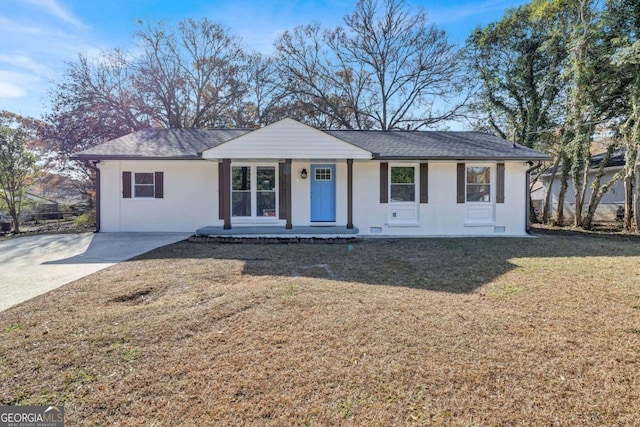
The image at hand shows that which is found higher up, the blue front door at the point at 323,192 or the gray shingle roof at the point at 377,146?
the gray shingle roof at the point at 377,146

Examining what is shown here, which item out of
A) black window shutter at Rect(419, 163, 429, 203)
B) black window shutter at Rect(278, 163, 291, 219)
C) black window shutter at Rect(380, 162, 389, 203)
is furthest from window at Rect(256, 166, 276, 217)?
black window shutter at Rect(419, 163, 429, 203)

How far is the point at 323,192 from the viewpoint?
1083cm

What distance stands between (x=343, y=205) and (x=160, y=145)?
679 cm

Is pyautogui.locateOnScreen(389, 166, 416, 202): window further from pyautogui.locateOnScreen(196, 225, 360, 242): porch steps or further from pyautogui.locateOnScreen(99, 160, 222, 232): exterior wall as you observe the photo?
pyautogui.locateOnScreen(99, 160, 222, 232): exterior wall

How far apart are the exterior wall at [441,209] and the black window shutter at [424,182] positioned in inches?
4.9

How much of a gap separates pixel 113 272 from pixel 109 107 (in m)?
17.1

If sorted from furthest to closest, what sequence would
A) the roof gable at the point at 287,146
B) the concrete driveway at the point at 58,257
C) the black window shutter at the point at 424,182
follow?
1. the black window shutter at the point at 424,182
2. the roof gable at the point at 287,146
3. the concrete driveway at the point at 58,257

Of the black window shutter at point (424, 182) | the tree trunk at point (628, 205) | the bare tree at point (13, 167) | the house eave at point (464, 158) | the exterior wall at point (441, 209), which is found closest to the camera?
the house eave at point (464, 158)

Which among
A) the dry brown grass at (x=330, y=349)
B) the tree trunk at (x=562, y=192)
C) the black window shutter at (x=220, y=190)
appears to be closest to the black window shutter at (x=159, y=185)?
the black window shutter at (x=220, y=190)

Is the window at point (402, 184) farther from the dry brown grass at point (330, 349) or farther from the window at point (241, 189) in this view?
the dry brown grass at point (330, 349)

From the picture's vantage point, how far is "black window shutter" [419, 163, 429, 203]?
1056 centimetres

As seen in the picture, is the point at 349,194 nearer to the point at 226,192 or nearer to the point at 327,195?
the point at 327,195

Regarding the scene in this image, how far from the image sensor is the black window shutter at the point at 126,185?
10.7m

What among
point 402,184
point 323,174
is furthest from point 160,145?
point 402,184
